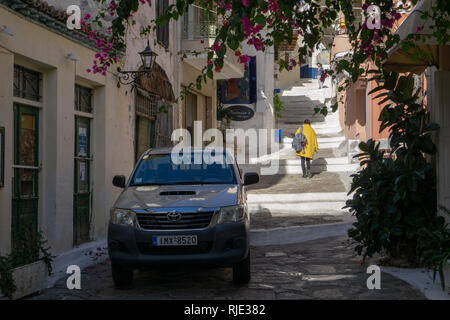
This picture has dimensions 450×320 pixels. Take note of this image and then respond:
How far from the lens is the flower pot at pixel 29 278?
6566 mm

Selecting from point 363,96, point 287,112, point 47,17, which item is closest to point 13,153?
point 47,17

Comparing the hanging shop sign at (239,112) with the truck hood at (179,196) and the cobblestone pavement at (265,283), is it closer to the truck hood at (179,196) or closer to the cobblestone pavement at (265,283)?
the cobblestone pavement at (265,283)

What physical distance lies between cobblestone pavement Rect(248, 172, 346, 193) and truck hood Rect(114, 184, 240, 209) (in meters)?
9.26

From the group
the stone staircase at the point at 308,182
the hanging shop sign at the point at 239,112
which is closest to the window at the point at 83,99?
the stone staircase at the point at 308,182

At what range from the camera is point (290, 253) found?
10.4 metres

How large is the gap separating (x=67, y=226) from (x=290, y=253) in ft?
13.0

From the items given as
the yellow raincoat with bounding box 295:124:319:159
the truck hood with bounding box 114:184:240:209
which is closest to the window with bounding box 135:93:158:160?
the yellow raincoat with bounding box 295:124:319:159

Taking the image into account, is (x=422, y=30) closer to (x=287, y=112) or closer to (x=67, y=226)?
(x=67, y=226)

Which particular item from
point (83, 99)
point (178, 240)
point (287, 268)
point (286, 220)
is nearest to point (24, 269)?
point (178, 240)

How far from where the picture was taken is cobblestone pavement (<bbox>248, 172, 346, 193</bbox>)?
16.8 metres

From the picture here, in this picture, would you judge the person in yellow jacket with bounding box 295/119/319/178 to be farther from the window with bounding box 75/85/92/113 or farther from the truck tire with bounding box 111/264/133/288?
the truck tire with bounding box 111/264/133/288

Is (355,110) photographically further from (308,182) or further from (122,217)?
(122,217)

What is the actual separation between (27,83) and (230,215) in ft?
13.6
